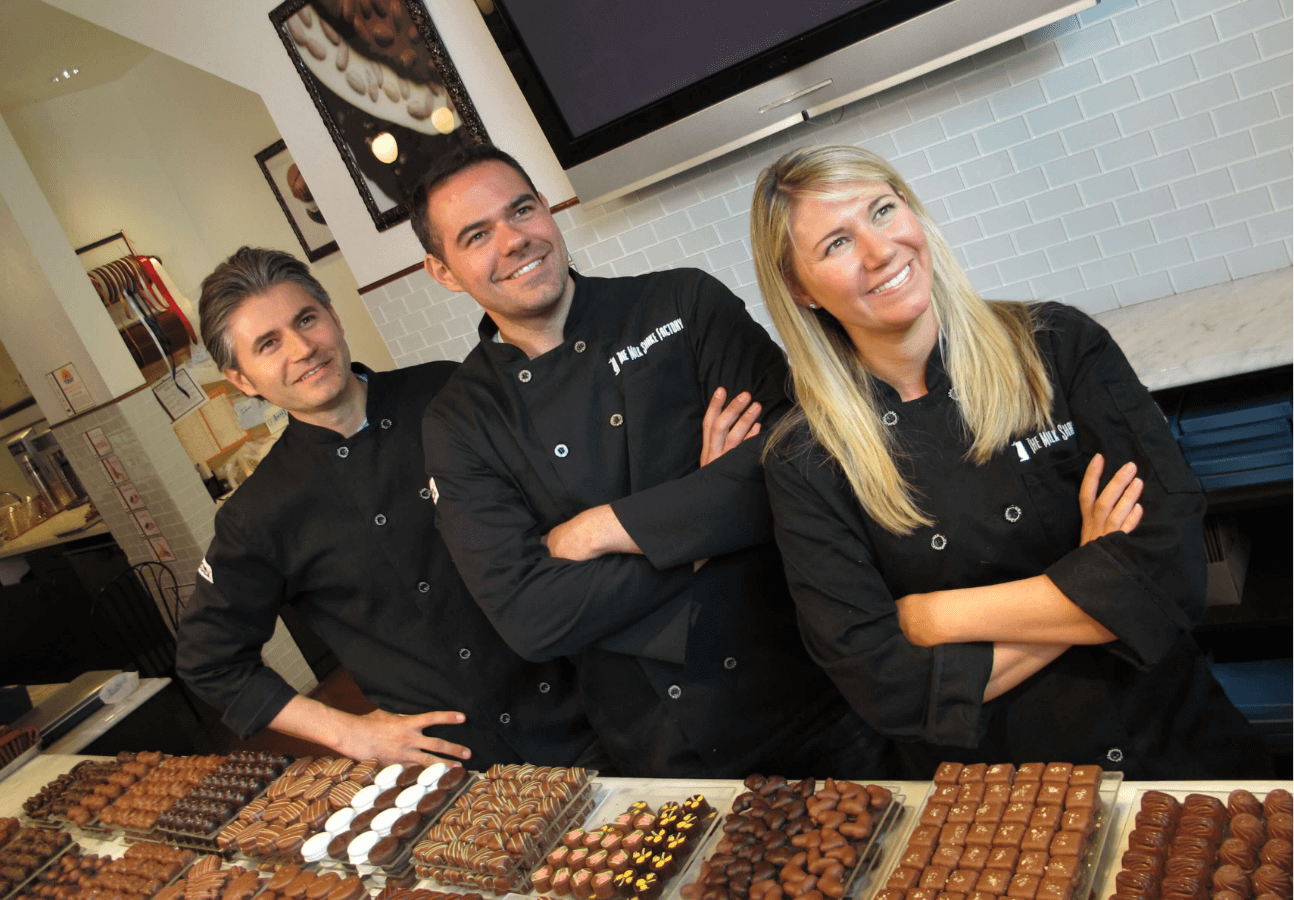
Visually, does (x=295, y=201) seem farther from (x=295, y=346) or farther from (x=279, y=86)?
(x=295, y=346)

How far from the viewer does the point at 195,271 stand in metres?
7.42

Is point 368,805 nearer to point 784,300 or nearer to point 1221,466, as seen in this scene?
point 784,300

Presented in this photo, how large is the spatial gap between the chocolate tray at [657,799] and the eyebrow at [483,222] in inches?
43.1

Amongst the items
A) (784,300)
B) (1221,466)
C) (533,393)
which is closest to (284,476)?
(533,393)

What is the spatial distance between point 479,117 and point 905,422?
2510mm

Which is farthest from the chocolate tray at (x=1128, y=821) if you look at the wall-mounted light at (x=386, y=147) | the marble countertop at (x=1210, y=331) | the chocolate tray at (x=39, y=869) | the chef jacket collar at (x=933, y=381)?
the wall-mounted light at (x=386, y=147)

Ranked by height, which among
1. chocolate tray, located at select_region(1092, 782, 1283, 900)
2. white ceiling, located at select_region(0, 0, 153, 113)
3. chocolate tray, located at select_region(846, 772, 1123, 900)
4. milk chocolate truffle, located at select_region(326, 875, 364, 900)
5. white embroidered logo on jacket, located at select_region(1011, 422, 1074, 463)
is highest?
white ceiling, located at select_region(0, 0, 153, 113)

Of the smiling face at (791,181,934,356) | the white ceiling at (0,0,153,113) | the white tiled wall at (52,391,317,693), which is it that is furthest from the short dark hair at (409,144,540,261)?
the white ceiling at (0,0,153,113)

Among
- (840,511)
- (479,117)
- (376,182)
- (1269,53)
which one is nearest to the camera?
(840,511)

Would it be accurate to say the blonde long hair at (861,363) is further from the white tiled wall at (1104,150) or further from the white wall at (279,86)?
the white wall at (279,86)

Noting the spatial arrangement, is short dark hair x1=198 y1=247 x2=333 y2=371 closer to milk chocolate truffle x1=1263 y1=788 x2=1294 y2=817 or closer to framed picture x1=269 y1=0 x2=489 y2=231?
framed picture x1=269 y1=0 x2=489 y2=231

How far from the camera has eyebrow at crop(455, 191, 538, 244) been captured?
2.00 metres

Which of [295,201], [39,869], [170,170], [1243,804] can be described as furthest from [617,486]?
[170,170]

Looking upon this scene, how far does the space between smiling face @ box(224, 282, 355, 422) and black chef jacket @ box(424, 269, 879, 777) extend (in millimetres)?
309
